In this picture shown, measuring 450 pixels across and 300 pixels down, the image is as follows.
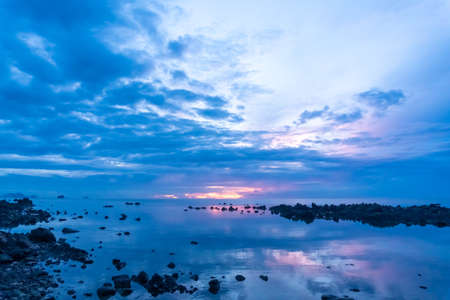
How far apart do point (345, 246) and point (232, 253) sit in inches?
817

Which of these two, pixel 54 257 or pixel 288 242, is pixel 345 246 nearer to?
pixel 288 242

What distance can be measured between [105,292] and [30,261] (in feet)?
43.3

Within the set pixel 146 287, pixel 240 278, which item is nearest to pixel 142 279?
pixel 146 287

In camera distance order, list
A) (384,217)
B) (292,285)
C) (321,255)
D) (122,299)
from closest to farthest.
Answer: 1. (122,299)
2. (292,285)
3. (321,255)
4. (384,217)

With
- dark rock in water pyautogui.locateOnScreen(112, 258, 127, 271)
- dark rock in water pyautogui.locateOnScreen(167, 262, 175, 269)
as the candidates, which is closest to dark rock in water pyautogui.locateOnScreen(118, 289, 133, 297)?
dark rock in water pyautogui.locateOnScreen(112, 258, 127, 271)

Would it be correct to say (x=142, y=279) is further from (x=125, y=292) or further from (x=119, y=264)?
(x=119, y=264)

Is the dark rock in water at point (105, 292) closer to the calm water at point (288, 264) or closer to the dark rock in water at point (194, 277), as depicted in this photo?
the calm water at point (288, 264)

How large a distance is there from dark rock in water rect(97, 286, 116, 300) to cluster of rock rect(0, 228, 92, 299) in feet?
12.7

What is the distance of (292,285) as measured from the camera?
2695 cm

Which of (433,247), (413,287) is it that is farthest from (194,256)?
(433,247)

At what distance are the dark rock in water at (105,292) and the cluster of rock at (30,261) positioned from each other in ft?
12.7

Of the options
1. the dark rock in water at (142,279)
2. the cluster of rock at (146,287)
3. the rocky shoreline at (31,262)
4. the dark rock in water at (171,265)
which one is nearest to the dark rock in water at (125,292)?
the cluster of rock at (146,287)

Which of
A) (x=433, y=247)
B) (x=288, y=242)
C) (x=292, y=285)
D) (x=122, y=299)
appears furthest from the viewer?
(x=288, y=242)

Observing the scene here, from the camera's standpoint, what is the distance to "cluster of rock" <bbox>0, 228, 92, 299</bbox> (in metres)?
21.1
